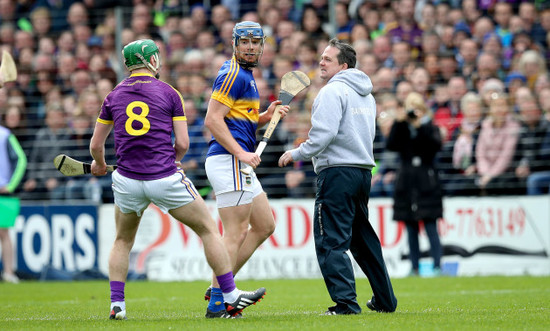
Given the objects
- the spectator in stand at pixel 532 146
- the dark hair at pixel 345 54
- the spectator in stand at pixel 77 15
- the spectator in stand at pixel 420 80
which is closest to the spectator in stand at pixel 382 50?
the spectator in stand at pixel 420 80

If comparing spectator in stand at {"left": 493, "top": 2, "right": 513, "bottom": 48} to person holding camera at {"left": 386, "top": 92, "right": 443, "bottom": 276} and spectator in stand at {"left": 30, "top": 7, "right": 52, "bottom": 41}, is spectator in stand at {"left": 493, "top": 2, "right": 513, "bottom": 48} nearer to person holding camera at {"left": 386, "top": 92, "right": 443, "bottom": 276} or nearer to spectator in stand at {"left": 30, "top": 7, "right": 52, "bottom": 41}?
person holding camera at {"left": 386, "top": 92, "right": 443, "bottom": 276}

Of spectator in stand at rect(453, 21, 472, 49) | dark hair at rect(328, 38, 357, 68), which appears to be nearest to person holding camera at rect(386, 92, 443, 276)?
spectator in stand at rect(453, 21, 472, 49)

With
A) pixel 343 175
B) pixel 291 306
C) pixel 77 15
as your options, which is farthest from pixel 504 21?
pixel 343 175

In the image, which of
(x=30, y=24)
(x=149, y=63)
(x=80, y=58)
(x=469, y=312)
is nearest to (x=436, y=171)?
(x=469, y=312)

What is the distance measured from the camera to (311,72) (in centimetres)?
1535

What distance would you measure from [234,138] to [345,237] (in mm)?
1242

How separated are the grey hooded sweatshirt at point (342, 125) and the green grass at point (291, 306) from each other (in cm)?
129

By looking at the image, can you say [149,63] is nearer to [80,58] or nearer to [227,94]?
[227,94]

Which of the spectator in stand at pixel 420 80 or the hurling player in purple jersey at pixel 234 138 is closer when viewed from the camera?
the hurling player in purple jersey at pixel 234 138

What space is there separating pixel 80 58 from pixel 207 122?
36.9 ft

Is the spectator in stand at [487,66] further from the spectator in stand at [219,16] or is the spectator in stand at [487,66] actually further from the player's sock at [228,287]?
the player's sock at [228,287]

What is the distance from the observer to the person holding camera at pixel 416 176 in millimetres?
12883

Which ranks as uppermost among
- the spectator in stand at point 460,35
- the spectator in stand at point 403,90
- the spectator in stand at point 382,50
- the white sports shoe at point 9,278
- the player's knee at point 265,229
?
the spectator in stand at point 460,35

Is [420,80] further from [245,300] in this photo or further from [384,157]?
[245,300]
